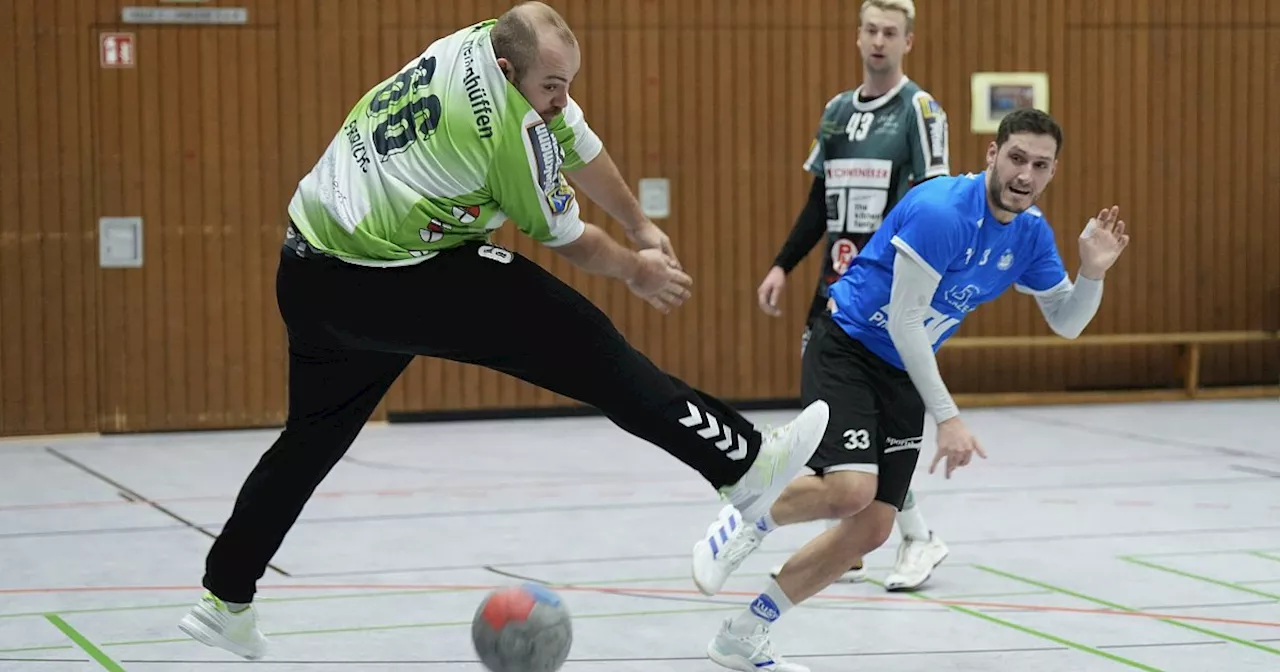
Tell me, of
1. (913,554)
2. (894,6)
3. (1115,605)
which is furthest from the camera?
(894,6)

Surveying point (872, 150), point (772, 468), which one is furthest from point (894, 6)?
point (772, 468)

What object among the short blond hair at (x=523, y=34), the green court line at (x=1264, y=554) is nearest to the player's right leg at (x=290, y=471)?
the short blond hair at (x=523, y=34)

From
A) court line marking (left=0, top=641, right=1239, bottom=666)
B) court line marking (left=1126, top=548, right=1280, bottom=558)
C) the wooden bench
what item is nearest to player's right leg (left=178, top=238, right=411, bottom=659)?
court line marking (left=0, top=641, right=1239, bottom=666)

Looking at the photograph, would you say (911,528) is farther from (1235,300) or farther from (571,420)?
(1235,300)

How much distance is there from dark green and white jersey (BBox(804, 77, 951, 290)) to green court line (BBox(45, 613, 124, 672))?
130 inches

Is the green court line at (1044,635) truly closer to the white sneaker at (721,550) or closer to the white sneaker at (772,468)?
the white sneaker at (721,550)

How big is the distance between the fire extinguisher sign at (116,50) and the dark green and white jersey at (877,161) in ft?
20.3

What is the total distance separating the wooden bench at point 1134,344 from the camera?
13.4 m

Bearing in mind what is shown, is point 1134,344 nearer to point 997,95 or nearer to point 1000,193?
point 997,95

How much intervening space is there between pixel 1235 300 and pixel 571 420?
18.5ft

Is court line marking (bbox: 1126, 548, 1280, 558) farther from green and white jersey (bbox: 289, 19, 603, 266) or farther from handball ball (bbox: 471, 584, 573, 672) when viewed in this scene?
green and white jersey (bbox: 289, 19, 603, 266)

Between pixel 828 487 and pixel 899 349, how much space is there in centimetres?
Result: 49

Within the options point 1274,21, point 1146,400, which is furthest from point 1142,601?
point 1274,21

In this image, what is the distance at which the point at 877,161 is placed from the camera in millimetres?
7445
